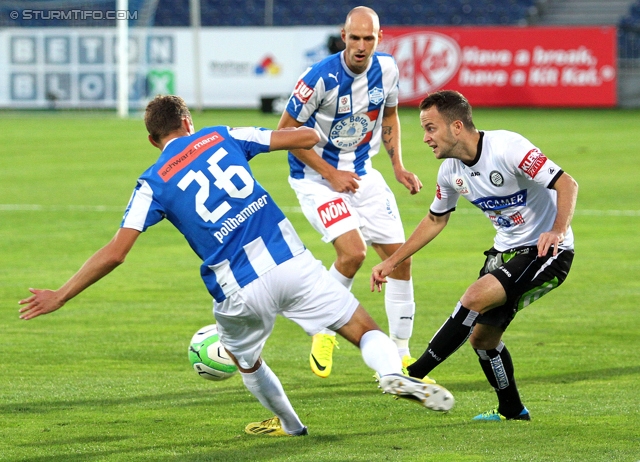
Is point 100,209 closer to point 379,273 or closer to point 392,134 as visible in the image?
point 392,134

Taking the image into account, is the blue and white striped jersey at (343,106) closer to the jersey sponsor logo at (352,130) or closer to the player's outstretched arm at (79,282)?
the jersey sponsor logo at (352,130)

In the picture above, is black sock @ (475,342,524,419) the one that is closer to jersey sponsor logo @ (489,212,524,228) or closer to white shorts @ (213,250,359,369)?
jersey sponsor logo @ (489,212,524,228)

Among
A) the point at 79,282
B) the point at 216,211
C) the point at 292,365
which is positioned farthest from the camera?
the point at 292,365

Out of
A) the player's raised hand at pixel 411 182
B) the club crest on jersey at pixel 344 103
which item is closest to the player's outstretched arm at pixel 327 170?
the club crest on jersey at pixel 344 103

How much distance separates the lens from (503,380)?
5.79 meters

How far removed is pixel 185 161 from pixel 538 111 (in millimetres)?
28954

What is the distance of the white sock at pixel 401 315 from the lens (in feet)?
24.2

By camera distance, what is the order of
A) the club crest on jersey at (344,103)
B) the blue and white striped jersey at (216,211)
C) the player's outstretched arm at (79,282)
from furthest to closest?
1. the club crest on jersey at (344,103)
2. the blue and white striped jersey at (216,211)
3. the player's outstretched arm at (79,282)

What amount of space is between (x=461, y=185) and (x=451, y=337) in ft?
2.73

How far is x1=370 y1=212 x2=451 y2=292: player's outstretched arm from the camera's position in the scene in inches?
231

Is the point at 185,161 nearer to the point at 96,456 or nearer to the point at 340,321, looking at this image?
the point at 340,321

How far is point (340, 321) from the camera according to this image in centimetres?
508

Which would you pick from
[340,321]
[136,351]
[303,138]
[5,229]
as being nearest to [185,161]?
[303,138]

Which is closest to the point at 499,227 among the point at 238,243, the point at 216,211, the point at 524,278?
the point at 524,278
